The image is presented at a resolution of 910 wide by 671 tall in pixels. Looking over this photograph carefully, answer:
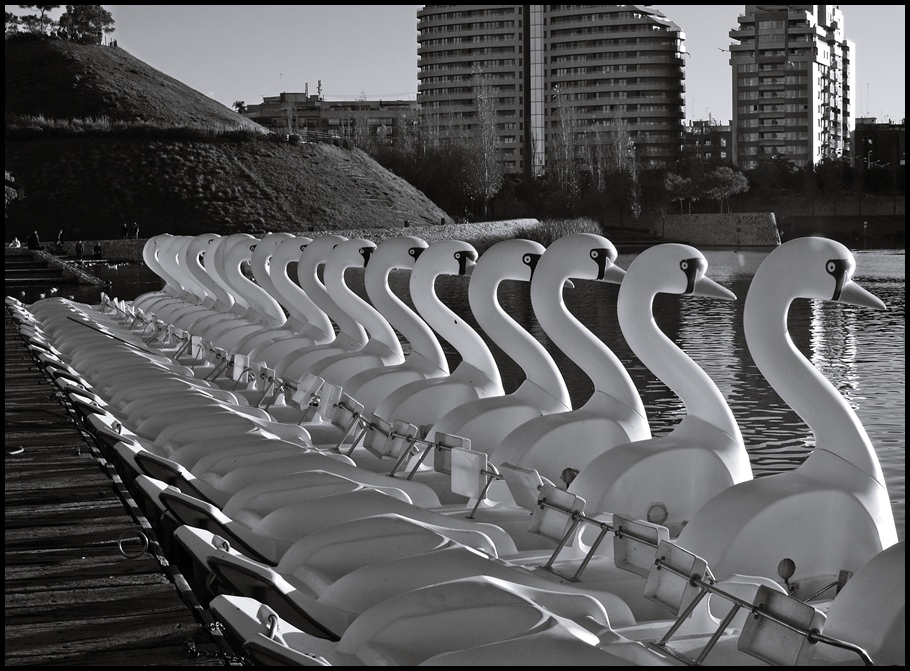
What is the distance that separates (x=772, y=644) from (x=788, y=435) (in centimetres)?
763

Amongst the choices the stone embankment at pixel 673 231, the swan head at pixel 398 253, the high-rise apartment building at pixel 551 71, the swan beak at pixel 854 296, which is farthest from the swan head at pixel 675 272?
the high-rise apartment building at pixel 551 71

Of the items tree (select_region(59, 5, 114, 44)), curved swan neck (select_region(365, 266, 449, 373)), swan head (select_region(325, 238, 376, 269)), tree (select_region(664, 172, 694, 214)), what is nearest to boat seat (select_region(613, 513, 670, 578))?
curved swan neck (select_region(365, 266, 449, 373))

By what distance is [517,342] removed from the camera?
7.43m

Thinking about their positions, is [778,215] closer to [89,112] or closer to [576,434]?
[89,112]

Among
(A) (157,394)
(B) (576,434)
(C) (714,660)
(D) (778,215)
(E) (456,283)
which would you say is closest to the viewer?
(C) (714,660)

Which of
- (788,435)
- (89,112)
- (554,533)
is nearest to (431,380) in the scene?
(554,533)

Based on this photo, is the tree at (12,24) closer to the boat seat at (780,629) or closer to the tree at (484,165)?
the tree at (484,165)

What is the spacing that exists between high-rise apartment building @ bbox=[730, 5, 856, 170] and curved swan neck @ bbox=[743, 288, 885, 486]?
86004 millimetres

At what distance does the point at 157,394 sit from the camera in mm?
7648

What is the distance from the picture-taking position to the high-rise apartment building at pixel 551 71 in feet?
318

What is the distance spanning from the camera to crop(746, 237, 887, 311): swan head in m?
5.13

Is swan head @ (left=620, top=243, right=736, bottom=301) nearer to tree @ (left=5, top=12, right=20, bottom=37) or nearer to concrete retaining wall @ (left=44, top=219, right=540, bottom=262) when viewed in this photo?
concrete retaining wall @ (left=44, top=219, right=540, bottom=262)

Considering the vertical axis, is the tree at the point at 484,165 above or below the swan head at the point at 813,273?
above

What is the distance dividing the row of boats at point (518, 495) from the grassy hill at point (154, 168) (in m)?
45.8
